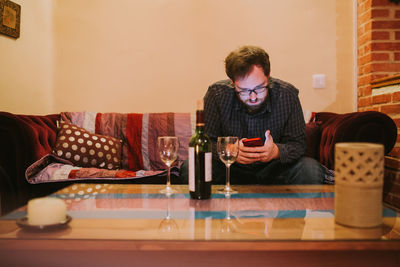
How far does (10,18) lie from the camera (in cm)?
254

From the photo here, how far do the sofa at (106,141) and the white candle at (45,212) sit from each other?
1.12 metres

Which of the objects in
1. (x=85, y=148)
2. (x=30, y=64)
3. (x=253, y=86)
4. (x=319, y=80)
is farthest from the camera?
(x=319, y=80)

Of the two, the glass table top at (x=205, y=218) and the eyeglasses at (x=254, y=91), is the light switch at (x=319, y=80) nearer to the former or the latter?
the eyeglasses at (x=254, y=91)

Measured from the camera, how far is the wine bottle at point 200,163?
119cm

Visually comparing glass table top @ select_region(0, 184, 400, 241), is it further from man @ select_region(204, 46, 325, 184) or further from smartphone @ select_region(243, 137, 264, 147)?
man @ select_region(204, 46, 325, 184)

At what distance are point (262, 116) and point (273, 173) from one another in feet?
1.05

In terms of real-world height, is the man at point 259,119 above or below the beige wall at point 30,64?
below

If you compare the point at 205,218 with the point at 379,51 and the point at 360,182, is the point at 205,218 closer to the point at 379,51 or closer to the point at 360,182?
the point at 360,182

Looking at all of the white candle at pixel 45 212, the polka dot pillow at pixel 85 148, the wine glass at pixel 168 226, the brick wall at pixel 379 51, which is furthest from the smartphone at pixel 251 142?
the brick wall at pixel 379 51

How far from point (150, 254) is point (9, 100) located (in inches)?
87.0

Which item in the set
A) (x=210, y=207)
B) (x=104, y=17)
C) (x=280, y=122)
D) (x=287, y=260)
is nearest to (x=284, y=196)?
(x=210, y=207)

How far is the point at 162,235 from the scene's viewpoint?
844mm

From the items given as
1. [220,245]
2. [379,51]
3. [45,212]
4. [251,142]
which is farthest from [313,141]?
[45,212]

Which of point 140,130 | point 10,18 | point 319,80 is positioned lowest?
point 140,130
